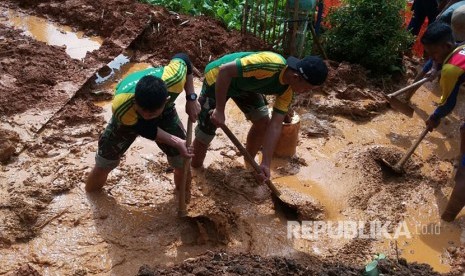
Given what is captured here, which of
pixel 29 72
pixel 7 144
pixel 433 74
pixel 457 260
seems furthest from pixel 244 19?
pixel 457 260

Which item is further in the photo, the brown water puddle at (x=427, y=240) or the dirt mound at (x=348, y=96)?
the dirt mound at (x=348, y=96)

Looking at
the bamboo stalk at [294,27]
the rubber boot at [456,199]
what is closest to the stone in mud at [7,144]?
the bamboo stalk at [294,27]

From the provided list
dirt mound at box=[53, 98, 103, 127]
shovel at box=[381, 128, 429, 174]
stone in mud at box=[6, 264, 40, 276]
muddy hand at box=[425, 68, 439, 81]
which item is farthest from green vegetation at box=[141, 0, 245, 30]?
stone in mud at box=[6, 264, 40, 276]

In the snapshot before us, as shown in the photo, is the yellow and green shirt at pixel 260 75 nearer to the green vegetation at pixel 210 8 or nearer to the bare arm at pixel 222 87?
the bare arm at pixel 222 87

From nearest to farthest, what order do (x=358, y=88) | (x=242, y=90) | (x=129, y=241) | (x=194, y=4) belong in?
(x=129, y=241)
(x=242, y=90)
(x=358, y=88)
(x=194, y=4)

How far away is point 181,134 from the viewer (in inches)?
164

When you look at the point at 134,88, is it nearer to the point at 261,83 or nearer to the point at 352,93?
the point at 261,83

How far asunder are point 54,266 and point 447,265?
132 inches

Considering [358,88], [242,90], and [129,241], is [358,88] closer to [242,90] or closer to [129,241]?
[242,90]

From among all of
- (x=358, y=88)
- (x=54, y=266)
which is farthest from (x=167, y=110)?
(x=358, y=88)

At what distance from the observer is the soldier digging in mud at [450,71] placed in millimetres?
4430

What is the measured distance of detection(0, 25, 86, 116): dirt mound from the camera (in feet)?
17.9

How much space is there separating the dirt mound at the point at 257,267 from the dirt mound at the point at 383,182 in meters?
1.00

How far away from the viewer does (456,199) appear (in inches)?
181
